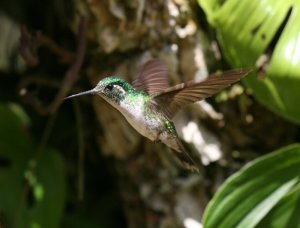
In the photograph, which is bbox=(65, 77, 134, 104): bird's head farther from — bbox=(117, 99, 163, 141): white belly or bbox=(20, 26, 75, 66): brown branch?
bbox=(20, 26, 75, 66): brown branch

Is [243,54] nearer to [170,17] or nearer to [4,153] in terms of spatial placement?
[170,17]

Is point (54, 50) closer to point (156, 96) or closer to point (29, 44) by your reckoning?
point (29, 44)

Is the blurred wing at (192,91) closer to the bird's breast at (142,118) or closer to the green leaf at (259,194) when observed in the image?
the bird's breast at (142,118)

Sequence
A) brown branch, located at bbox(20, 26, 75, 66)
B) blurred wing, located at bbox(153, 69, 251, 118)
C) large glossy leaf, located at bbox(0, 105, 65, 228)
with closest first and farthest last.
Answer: blurred wing, located at bbox(153, 69, 251, 118) → brown branch, located at bbox(20, 26, 75, 66) → large glossy leaf, located at bbox(0, 105, 65, 228)

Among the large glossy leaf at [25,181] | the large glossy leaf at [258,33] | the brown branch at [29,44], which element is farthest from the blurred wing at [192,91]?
the large glossy leaf at [25,181]

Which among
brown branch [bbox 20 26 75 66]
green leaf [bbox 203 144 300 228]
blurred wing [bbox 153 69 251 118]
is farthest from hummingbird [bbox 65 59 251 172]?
brown branch [bbox 20 26 75 66]

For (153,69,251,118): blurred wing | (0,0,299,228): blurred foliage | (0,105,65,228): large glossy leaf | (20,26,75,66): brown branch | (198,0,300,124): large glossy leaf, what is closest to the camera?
(153,69,251,118): blurred wing

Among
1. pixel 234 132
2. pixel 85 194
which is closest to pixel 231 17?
pixel 234 132
